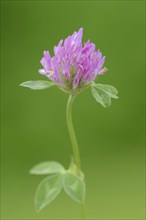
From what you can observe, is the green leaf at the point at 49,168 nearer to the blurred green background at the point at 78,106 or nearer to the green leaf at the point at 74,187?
the green leaf at the point at 74,187

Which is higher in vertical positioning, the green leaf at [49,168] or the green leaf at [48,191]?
the green leaf at [49,168]

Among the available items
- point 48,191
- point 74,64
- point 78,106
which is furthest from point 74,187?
point 78,106

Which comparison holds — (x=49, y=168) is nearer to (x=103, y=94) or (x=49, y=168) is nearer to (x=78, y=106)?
(x=103, y=94)

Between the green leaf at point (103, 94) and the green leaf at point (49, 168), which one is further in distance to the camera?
the green leaf at point (49, 168)

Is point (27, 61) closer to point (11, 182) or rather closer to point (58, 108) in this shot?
point (58, 108)

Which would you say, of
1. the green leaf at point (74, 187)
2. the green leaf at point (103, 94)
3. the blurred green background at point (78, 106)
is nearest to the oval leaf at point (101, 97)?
the green leaf at point (103, 94)
